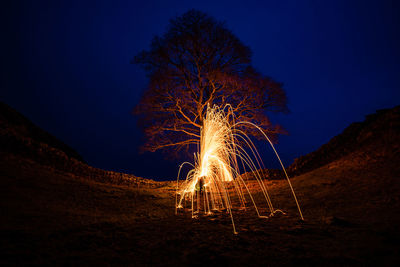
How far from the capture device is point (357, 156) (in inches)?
297

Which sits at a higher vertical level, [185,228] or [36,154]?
[36,154]

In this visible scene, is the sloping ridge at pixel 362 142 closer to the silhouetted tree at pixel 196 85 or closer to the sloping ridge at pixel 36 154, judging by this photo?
the silhouetted tree at pixel 196 85

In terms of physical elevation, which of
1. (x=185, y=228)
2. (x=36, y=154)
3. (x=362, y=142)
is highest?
(x=36, y=154)

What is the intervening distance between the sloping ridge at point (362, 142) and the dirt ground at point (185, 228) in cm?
151

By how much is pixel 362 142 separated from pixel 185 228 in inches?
363

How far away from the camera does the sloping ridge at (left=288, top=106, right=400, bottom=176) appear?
7.30m

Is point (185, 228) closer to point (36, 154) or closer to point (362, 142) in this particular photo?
point (36, 154)

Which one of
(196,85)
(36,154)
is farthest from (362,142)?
(36,154)

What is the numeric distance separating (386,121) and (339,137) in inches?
122

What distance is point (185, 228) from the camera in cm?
369

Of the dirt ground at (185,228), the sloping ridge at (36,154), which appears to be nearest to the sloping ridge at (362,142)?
the dirt ground at (185,228)

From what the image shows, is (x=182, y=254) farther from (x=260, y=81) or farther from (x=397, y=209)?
(x=260, y=81)

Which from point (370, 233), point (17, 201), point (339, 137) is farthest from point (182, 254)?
point (339, 137)

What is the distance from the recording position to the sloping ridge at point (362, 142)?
23.9 ft
